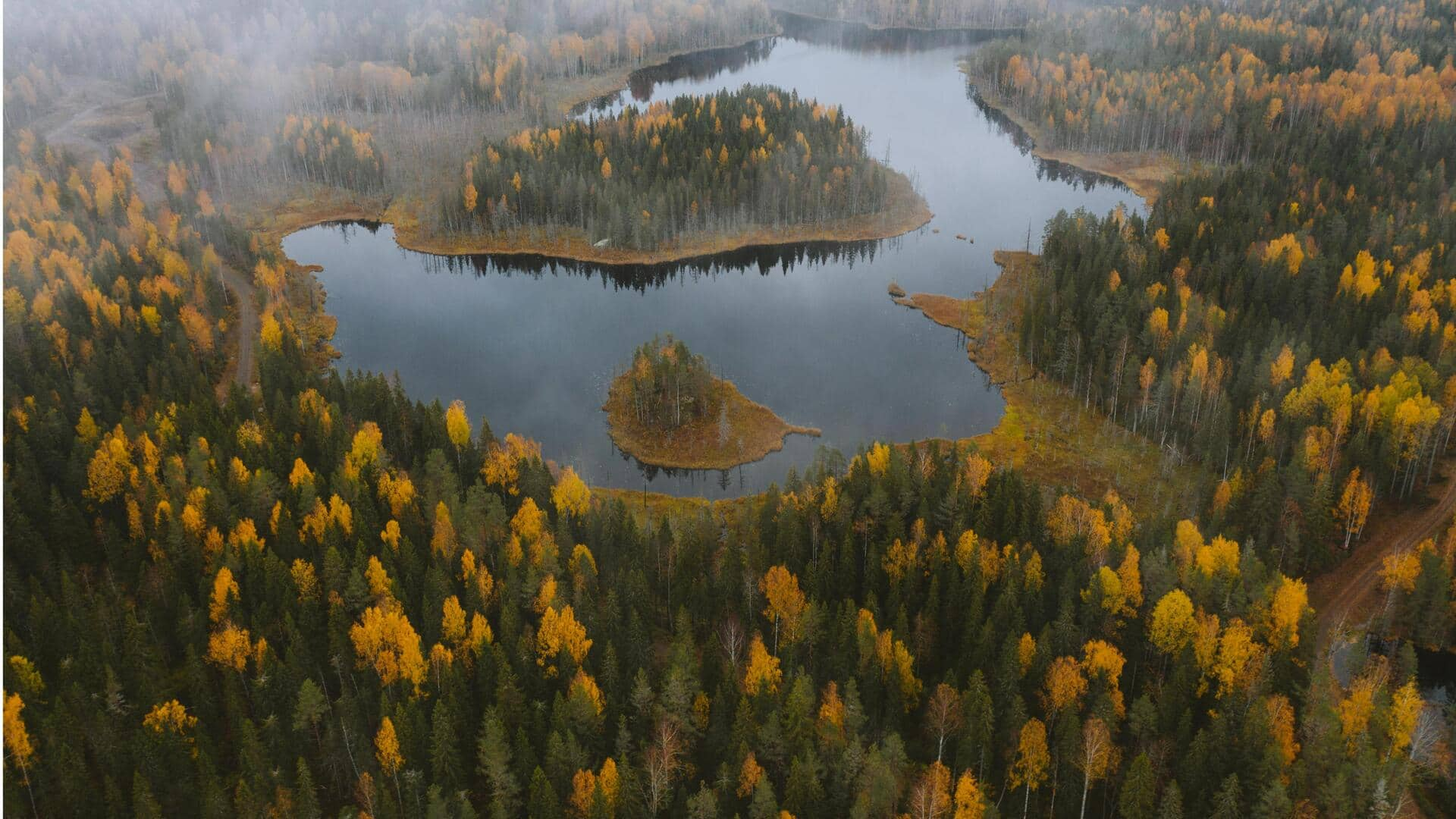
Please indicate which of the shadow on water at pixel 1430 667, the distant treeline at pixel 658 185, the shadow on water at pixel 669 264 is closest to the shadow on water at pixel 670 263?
the shadow on water at pixel 669 264

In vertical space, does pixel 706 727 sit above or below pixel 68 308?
below

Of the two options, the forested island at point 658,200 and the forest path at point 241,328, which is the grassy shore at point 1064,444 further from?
the forest path at point 241,328

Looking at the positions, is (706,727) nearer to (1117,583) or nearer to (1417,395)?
(1117,583)

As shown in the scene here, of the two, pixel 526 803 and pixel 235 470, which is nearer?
pixel 526 803

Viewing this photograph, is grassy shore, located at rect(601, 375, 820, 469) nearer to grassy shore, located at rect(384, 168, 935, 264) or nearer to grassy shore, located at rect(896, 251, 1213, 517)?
grassy shore, located at rect(896, 251, 1213, 517)

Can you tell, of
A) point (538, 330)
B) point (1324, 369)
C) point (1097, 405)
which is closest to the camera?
point (1324, 369)

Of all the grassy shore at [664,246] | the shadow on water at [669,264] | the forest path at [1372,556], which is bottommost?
the forest path at [1372,556]

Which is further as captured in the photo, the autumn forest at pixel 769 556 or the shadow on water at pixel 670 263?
the shadow on water at pixel 670 263

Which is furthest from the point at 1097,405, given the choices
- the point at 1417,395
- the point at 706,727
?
the point at 706,727
